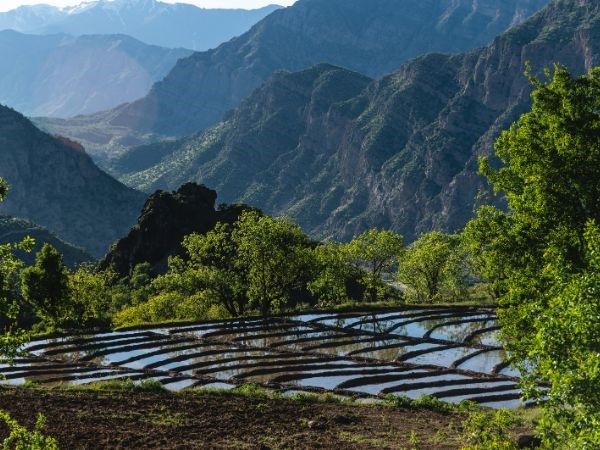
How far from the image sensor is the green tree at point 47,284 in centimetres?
6731

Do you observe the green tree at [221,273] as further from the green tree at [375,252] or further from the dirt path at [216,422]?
the dirt path at [216,422]

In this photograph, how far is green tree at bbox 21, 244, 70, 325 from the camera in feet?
221

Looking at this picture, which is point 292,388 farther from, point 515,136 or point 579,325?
point 579,325

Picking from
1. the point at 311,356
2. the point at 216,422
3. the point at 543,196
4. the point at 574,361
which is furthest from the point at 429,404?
the point at 574,361

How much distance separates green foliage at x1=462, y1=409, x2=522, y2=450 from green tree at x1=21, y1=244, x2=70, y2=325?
163 feet

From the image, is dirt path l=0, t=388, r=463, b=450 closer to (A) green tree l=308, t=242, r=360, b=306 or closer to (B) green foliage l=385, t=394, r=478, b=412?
(B) green foliage l=385, t=394, r=478, b=412

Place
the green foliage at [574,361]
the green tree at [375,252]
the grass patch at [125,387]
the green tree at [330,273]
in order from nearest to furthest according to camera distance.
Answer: the green foliage at [574,361]
the grass patch at [125,387]
the green tree at [330,273]
the green tree at [375,252]

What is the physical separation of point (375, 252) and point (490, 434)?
220 feet

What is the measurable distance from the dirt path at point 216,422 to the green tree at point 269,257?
3420cm

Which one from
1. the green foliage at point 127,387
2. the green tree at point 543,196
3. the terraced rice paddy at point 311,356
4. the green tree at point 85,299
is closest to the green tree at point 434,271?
the terraced rice paddy at point 311,356

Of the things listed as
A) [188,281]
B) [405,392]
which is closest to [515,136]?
[405,392]

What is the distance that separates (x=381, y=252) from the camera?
93.1m

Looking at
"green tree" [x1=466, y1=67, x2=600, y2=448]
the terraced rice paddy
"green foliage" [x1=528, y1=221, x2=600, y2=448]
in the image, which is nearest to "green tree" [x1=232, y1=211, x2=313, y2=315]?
the terraced rice paddy

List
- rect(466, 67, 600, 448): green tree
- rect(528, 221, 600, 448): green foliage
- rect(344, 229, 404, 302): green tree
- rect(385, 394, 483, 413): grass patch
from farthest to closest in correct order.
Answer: rect(344, 229, 404, 302): green tree → rect(385, 394, 483, 413): grass patch → rect(466, 67, 600, 448): green tree → rect(528, 221, 600, 448): green foliage
